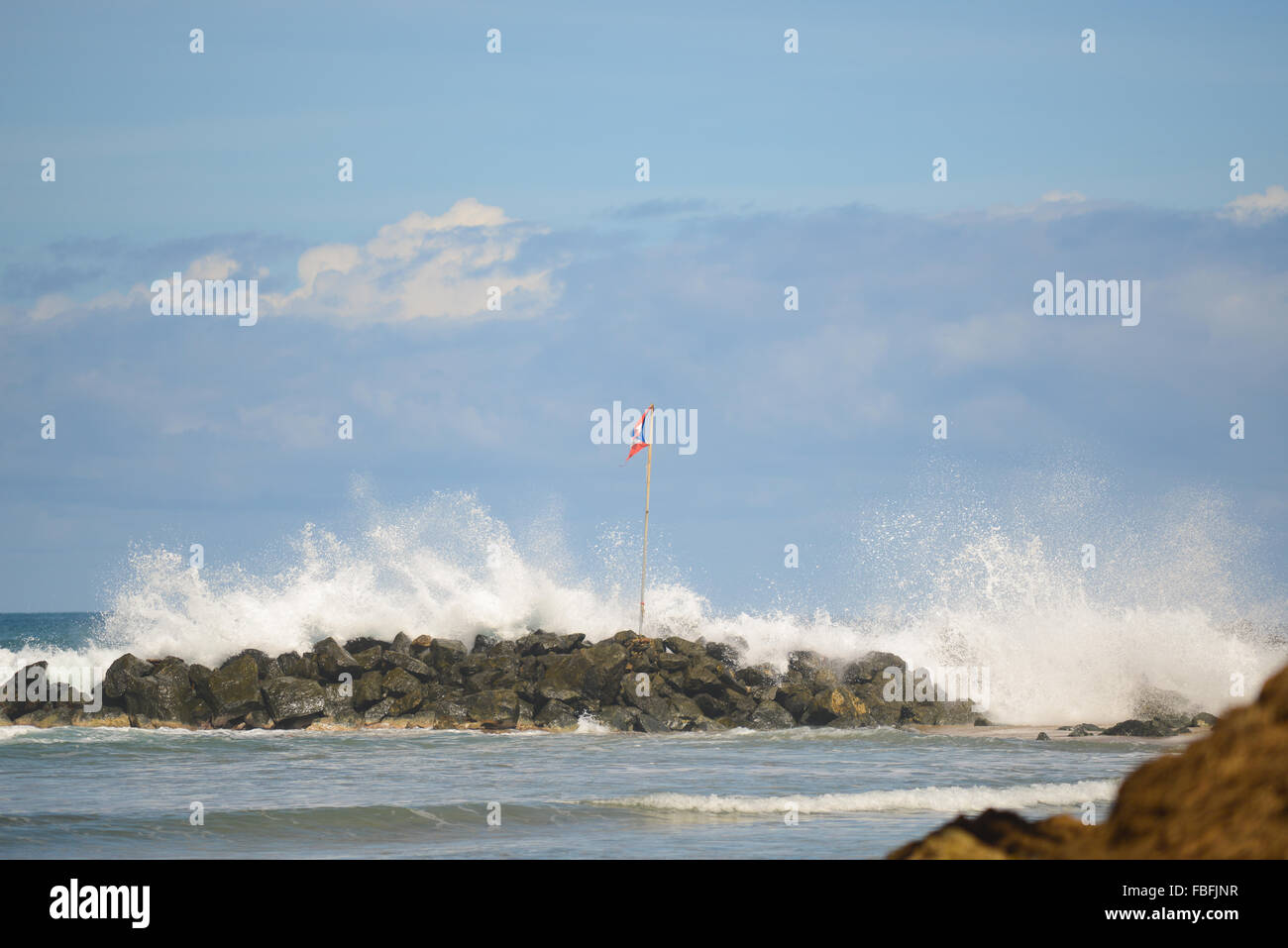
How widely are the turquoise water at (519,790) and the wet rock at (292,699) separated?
4.09 ft

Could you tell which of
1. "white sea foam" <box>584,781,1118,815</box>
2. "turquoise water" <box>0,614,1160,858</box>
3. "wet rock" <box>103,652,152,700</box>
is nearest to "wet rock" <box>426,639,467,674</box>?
"turquoise water" <box>0,614,1160,858</box>

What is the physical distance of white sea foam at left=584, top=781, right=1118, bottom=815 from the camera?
15570mm

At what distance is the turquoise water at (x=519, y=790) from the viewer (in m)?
13.4

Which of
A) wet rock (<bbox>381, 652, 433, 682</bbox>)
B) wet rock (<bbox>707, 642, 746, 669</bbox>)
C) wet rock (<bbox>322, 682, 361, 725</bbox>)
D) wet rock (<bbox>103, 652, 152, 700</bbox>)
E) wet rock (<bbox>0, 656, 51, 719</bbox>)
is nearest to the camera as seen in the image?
wet rock (<bbox>322, 682, 361, 725</bbox>)

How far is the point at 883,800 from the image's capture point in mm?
16016

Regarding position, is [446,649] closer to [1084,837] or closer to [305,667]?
[305,667]

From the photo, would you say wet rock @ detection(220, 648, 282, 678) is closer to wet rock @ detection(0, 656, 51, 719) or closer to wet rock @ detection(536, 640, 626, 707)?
wet rock @ detection(0, 656, 51, 719)

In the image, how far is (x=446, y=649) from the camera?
30.2m

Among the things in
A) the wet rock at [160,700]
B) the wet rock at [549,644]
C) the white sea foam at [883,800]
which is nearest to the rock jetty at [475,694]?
the wet rock at [160,700]

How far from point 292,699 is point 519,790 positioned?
38.8 ft

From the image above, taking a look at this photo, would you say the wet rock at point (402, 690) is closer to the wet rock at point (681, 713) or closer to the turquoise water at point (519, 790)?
the turquoise water at point (519, 790)

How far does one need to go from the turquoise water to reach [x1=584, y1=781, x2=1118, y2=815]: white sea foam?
0.13 feet
